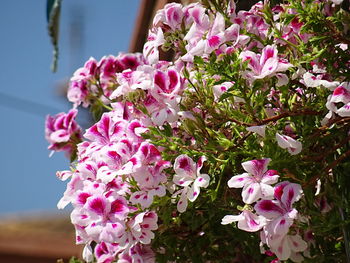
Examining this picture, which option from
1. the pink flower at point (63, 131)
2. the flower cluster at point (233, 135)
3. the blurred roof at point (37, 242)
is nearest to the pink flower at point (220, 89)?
the flower cluster at point (233, 135)

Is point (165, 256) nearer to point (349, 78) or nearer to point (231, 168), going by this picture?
point (231, 168)

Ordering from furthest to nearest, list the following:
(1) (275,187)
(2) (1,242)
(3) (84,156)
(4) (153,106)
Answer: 1. (2) (1,242)
2. (3) (84,156)
3. (4) (153,106)
4. (1) (275,187)

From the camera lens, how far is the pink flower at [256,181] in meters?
0.99

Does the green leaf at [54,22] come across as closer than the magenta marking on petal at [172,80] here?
No

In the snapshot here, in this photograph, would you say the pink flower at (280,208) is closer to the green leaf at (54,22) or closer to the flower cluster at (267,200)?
the flower cluster at (267,200)

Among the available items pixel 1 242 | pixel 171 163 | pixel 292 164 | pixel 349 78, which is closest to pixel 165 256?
pixel 171 163

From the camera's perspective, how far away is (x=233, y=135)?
115 cm

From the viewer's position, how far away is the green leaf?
196cm

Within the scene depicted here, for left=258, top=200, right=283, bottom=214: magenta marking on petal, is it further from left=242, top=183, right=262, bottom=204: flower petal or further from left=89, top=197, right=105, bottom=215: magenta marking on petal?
left=89, top=197, right=105, bottom=215: magenta marking on petal

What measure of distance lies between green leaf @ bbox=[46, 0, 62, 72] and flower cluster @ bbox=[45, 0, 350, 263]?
0.80 meters

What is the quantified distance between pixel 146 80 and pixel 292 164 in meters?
0.28

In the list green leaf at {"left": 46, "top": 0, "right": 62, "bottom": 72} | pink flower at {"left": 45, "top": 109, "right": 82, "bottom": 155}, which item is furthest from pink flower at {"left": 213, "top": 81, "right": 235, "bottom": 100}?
green leaf at {"left": 46, "top": 0, "right": 62, "bottom": 72}

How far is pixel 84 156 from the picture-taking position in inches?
49.5

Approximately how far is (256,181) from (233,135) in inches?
6.0
